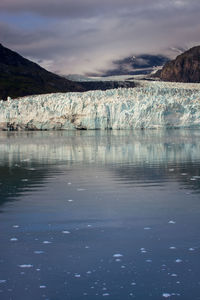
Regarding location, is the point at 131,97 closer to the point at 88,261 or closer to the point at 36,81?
the point at 88,261

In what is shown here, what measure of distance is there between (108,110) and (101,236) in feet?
117

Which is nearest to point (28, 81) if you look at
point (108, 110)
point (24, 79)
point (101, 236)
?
point (24, 79)

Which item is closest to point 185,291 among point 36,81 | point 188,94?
point 188,94

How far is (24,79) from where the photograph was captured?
441 ft

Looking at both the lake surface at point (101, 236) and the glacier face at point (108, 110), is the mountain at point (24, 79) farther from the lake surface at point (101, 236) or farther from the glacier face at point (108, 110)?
the lake surface at point (101, 236)

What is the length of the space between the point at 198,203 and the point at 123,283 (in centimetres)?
406


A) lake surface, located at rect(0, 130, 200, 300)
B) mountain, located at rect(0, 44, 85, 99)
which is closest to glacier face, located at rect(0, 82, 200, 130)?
lake surface, located at rect(0, 130, 200, 300)

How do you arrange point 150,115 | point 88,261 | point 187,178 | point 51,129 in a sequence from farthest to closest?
1. point 51,129
2. point 150,115
3. point 187,178
4. point 88,261

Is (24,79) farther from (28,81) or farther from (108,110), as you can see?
(108,110)

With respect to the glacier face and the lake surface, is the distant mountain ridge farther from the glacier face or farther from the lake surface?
the lake surface

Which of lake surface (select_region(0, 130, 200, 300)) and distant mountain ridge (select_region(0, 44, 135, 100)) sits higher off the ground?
distant mountain ridge (select_region(0, 44, 135, 100))

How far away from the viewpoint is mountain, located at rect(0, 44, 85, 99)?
12108cm

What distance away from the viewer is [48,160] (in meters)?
17.3

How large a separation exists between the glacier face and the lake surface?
28.0 m
